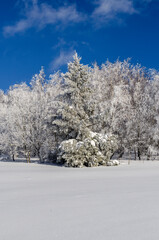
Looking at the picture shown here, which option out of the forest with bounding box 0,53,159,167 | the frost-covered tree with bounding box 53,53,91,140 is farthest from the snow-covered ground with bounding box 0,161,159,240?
the frost-covered tree with bounding box 53,53,91,140

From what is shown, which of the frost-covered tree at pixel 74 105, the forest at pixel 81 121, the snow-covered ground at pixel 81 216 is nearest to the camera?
the snow-covered ground at pixel 81 216

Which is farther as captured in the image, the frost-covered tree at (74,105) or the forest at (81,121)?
the frost-covered tree at (74,105)

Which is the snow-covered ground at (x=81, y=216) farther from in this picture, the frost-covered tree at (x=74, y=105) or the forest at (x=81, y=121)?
the frost-covered tree at (x=74, y=105)

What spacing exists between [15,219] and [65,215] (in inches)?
34.6

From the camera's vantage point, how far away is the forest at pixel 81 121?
1587 cm

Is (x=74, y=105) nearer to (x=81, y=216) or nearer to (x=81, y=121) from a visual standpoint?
(x=81, y=121)

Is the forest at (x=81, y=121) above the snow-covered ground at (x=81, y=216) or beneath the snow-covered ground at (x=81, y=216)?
above

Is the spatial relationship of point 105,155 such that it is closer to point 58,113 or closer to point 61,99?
point 58,113

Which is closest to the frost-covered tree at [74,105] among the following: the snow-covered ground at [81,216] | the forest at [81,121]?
the forest at [81,121]

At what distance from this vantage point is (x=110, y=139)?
1609cm

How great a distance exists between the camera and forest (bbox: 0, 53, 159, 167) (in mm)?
15866

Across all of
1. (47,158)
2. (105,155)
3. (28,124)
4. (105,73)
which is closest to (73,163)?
(105,155)

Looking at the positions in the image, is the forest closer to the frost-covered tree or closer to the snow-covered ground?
the frost-covered tree

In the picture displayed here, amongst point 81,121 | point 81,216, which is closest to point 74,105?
point 81,121
